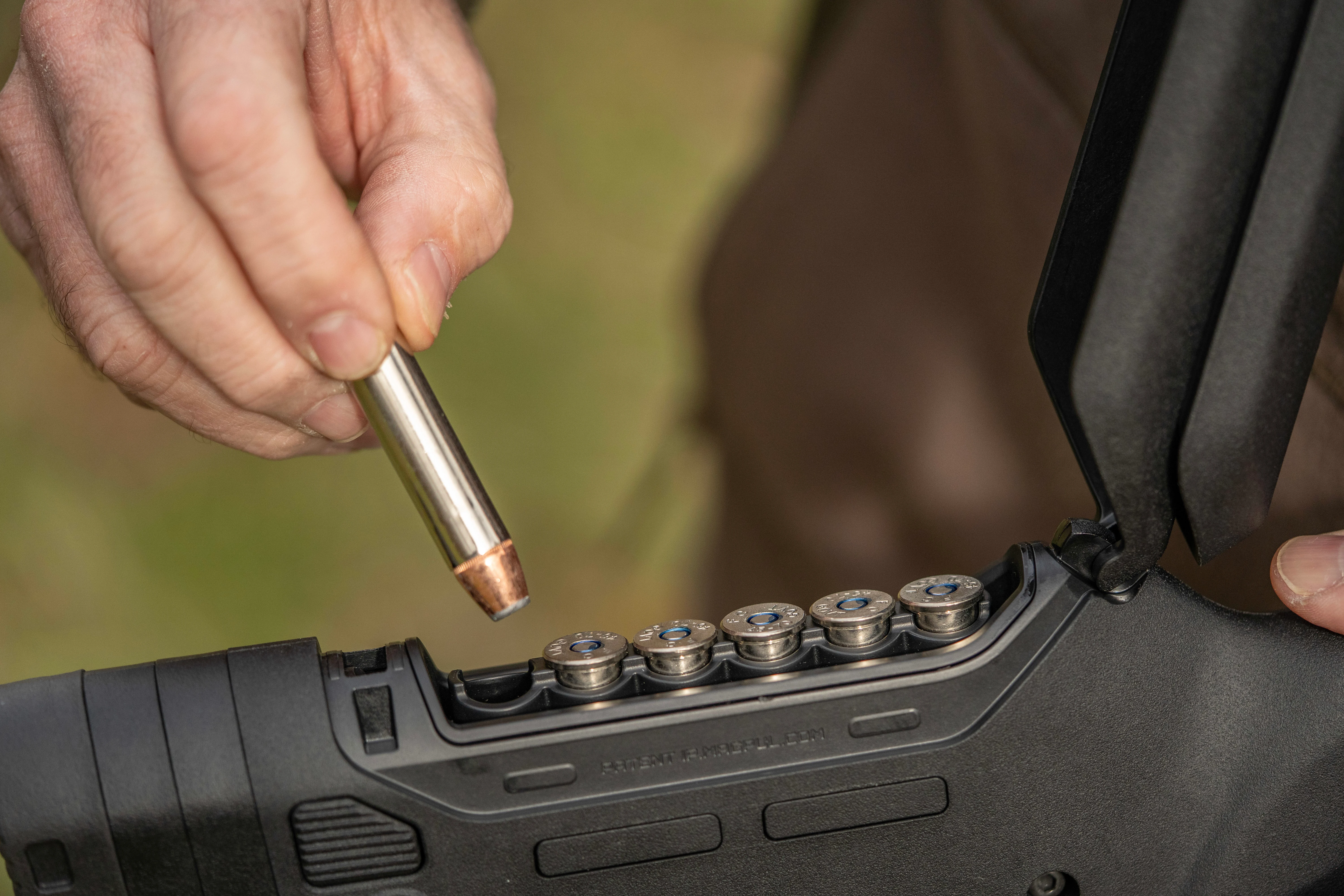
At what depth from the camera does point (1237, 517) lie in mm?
312

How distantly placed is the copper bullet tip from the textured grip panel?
0.07m

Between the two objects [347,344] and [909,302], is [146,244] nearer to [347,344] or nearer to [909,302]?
[347,344]

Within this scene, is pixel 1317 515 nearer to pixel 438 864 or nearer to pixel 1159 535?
pixel 1159 535

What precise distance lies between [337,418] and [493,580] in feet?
0.40

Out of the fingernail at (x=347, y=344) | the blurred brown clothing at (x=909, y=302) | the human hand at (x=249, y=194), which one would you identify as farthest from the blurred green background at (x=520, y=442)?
the fingernail at (x=347, y=344)

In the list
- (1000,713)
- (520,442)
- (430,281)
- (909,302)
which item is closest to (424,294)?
(430,281)

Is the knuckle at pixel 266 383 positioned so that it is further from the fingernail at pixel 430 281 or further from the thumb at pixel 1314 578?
the thumb at pixel 1314 578

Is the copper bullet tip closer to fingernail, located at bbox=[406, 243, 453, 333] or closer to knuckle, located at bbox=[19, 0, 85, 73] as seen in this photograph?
fingernail, located at bbox=[406, 243, 453, 333]

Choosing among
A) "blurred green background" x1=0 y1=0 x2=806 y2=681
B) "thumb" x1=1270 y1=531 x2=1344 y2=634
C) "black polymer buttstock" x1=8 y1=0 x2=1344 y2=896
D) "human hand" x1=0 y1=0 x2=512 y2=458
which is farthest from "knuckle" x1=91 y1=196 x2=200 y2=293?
"blurred green background" x1=0 y1=0 x2=806 y2=681

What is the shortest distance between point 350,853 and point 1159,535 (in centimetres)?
27

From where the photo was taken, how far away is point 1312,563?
35cm

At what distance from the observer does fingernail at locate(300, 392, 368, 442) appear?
1.28 ft

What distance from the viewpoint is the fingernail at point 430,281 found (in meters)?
0.36

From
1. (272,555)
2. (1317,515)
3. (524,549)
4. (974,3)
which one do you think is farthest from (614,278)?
(1317,515)
